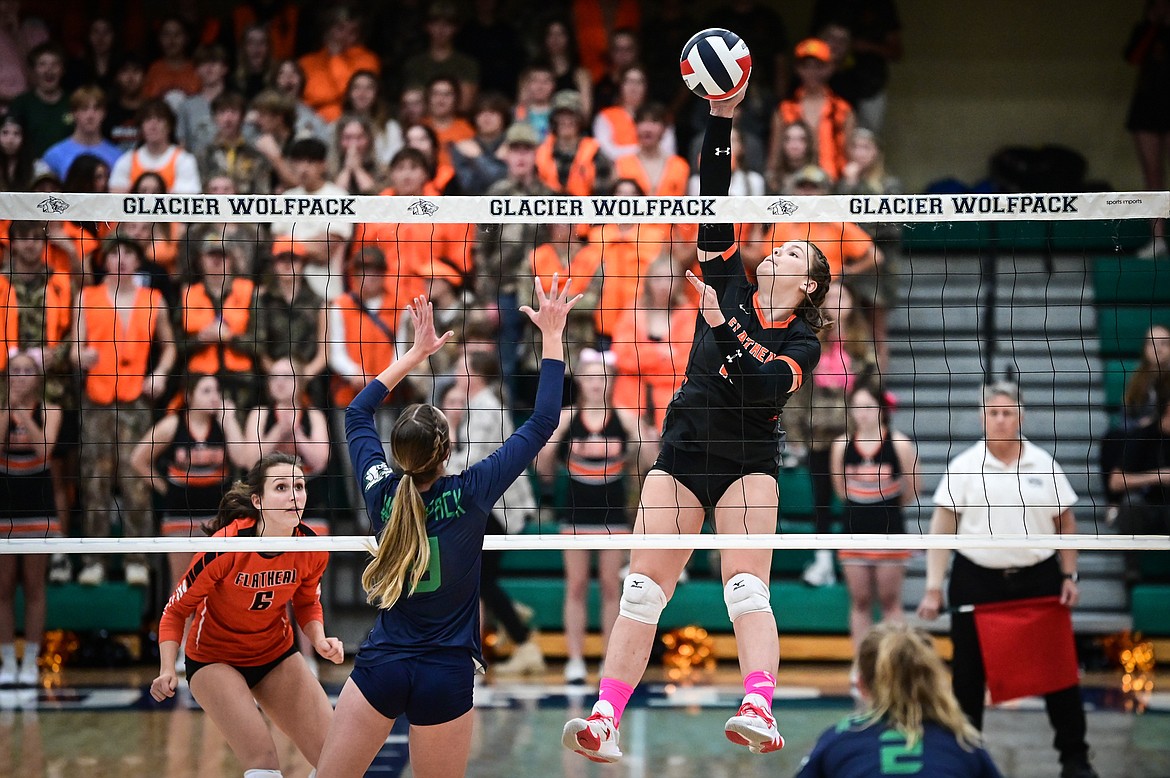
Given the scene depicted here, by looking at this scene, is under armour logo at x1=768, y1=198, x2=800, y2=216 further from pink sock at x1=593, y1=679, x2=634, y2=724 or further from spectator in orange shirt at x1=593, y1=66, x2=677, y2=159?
spectator in orange shirt at x1=593, y1=66, x2=677, y2=159

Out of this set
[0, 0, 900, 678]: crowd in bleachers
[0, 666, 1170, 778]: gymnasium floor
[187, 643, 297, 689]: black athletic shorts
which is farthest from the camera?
[0, 0, 900, 678]: crowd in bleachers

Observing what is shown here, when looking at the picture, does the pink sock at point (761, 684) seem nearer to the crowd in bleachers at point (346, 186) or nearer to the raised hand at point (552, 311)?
the raised hand at point (552, 311)

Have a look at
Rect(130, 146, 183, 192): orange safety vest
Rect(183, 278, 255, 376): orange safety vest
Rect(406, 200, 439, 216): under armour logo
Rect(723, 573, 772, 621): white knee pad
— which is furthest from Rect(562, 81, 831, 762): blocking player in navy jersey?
Rect(130, 146, 183, 192): orange safety vest

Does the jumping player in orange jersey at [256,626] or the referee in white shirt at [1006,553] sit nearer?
the jumping player in orange jersey at [256,626]

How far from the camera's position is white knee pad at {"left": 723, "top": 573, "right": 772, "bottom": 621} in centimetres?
500

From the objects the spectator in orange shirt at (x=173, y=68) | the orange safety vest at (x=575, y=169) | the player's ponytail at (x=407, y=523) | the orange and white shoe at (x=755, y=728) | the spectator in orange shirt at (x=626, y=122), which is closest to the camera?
the player's ponytail at (x=407, y=523)

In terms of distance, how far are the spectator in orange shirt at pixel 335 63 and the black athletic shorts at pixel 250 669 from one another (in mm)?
6275

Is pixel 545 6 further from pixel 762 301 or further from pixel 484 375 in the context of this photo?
pixel 762 301

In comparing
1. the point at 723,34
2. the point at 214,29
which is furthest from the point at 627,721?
the point at 214,29

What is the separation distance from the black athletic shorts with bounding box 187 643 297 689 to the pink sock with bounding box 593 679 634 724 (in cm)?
142

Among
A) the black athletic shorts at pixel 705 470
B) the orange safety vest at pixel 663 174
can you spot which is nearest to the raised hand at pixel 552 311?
the black athletic shorts at pixel 705 470

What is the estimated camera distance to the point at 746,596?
5.01 meters

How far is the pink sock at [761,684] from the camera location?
15.8 ft

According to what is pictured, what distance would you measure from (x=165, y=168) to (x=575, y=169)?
10.3 ft
